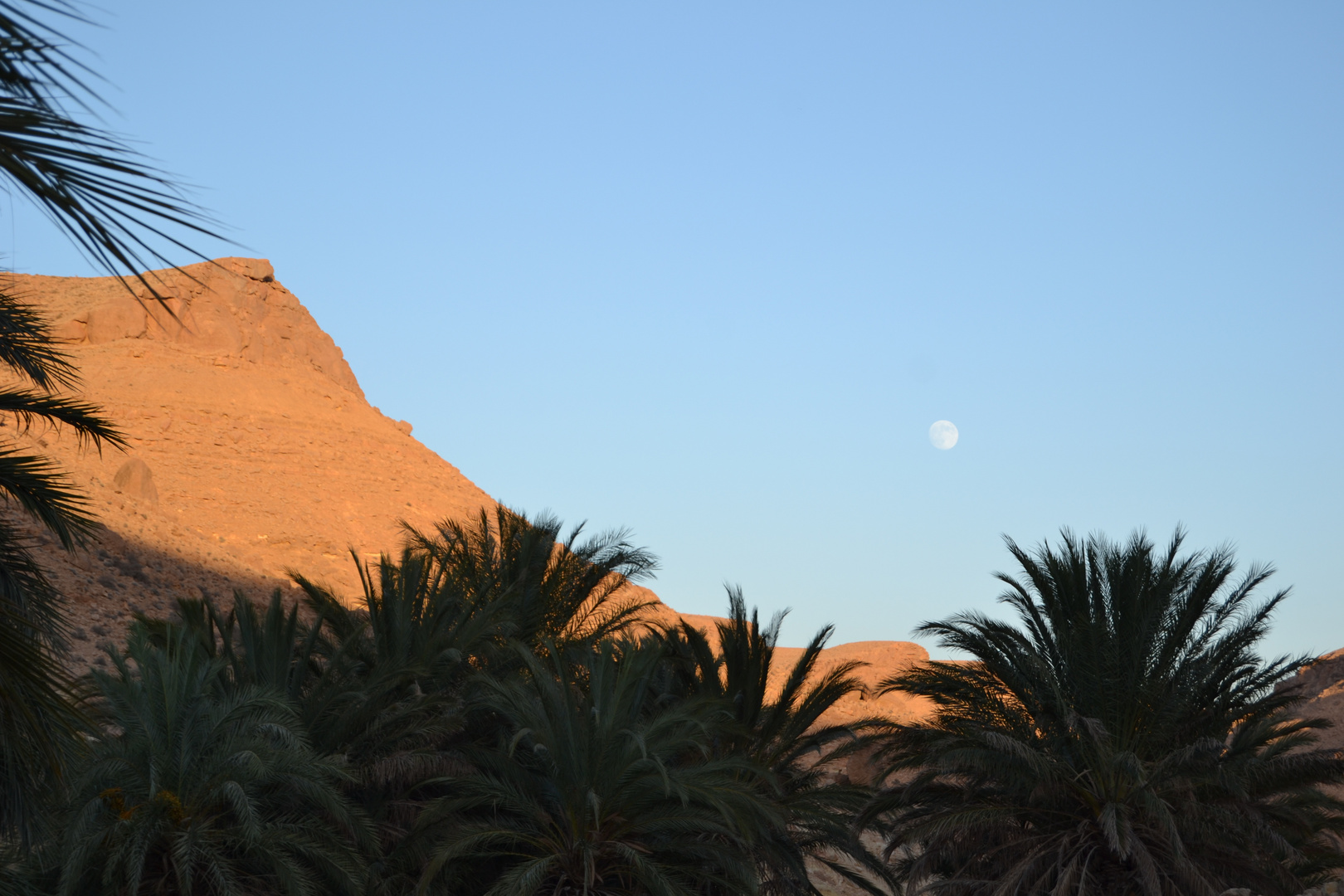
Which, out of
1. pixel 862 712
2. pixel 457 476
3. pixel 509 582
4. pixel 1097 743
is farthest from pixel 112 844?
pixel 457 476

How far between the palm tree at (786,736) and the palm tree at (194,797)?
5.94 metres

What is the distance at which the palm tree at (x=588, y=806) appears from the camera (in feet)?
43.4

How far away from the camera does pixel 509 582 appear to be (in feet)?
61.5

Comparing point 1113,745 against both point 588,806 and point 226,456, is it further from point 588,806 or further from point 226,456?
point 226,456

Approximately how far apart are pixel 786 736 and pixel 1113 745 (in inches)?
190

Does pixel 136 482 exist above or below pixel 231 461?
below

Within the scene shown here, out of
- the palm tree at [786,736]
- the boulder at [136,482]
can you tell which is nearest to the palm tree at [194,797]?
the palm tree at [786,736]

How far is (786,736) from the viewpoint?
17.5 meters

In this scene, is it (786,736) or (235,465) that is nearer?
(786,736)

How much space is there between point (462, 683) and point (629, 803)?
11.1 ft

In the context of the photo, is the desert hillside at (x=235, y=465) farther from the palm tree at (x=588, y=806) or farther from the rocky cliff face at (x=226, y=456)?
the palm tree at (x=588, y=806)

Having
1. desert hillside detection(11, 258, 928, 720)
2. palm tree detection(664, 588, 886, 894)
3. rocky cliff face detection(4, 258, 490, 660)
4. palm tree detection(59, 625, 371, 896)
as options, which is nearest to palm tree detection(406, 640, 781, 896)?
palm tree detection(59, 625, 371, 896)

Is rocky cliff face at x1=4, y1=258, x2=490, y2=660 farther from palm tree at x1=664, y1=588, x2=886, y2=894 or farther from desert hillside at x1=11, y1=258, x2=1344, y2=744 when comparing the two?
palm tree at x1=664, y1=588, x2=886, y2=894

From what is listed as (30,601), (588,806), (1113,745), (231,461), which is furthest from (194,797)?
(231,461)
